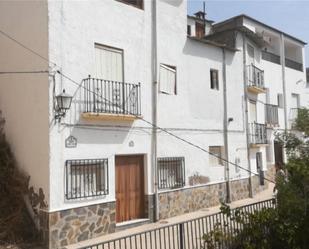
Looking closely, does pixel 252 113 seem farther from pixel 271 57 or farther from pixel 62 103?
pixel 62 103

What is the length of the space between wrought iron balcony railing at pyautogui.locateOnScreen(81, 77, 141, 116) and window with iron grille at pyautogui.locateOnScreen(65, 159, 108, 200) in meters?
1.50

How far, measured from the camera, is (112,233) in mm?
11117

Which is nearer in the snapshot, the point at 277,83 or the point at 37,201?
the point at 37,201

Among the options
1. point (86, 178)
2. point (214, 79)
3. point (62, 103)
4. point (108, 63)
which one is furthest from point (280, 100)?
point (62, 103)

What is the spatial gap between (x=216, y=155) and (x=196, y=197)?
7.70ft

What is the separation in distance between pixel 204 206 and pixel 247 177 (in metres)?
3.76

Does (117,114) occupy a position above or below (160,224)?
above

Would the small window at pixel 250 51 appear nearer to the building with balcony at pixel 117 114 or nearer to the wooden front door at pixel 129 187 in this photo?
the building with balcony at pixel 117 114

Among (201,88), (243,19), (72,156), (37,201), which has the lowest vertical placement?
(37,201)

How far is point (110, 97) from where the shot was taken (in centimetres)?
1144

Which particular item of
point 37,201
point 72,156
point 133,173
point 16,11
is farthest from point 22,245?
point 16,11

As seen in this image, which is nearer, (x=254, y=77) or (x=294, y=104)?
(x=254, y=77)

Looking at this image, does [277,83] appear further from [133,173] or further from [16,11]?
[16,11]

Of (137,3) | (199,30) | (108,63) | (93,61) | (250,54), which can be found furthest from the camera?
(199,30)
